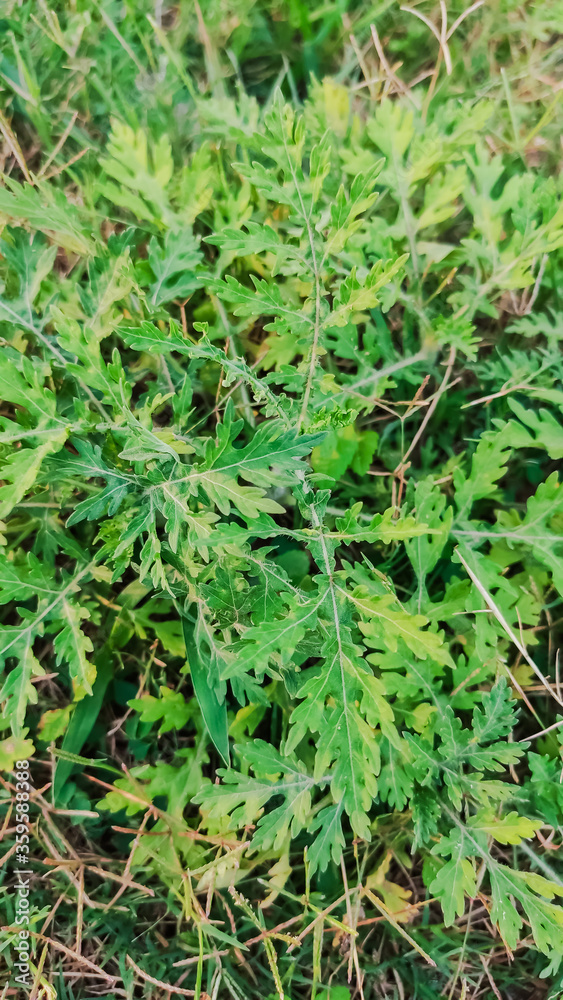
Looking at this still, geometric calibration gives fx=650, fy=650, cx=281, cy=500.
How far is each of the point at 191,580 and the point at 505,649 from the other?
3.43ft

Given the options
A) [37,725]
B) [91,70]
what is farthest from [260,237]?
[37,725]

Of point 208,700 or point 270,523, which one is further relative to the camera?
point 208,700

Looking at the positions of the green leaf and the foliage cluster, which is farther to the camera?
the green leaf

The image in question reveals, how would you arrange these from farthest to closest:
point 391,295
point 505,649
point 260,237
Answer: point 505,649
point 391,295
point 260,237

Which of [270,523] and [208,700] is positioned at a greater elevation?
[270,523]

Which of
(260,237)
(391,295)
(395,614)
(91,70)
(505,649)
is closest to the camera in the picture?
(395,614)

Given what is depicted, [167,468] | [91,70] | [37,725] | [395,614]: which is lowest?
[37,725]

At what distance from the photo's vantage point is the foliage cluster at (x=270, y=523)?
5.25 feet

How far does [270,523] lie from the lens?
153 cm

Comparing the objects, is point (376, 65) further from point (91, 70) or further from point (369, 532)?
point (369, 532)

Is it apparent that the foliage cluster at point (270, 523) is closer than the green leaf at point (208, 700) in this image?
Yes

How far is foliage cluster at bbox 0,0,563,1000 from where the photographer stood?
1.60 meters

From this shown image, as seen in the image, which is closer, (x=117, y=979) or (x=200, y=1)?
(x=117, y=979)

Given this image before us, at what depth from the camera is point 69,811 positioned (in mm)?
2020
